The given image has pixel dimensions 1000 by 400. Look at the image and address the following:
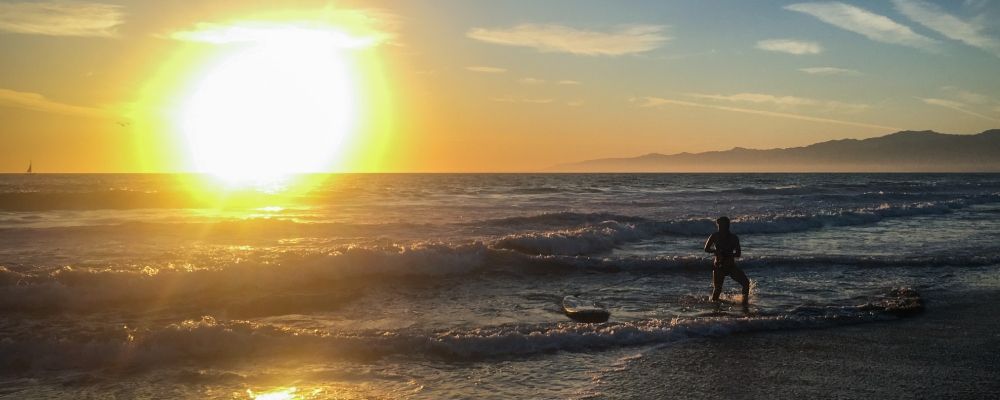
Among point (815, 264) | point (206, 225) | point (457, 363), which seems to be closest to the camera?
point (457, 363)

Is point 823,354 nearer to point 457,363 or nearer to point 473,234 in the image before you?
point 457,363

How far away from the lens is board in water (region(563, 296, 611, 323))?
10.8 m

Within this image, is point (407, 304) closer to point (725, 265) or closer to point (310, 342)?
point (310, 342)

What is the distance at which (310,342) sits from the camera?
941 centimetres

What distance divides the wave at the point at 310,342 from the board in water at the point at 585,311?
401 mm

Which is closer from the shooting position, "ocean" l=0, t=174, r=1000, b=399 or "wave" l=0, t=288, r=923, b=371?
"ocean" l=0, t=174, r=1000, b=399

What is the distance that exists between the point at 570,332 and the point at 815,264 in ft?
34.9

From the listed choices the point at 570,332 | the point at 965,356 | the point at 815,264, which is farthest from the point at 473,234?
the point at 965,356

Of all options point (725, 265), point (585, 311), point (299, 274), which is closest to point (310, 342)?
point (585, 311)

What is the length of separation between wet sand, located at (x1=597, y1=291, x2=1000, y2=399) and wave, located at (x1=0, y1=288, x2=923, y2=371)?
2.13 feet

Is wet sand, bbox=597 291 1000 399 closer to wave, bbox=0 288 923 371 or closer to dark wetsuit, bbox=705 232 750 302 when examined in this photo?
wave, bbox=0 288 923 371

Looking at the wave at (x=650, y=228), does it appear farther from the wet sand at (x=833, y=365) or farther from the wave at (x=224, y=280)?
the wet sand at (x=833, y=365)

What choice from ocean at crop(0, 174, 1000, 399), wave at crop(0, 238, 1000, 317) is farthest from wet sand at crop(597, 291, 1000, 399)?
wave at crop(0, 238, 1000, 317)

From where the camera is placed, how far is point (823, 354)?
8914mm
